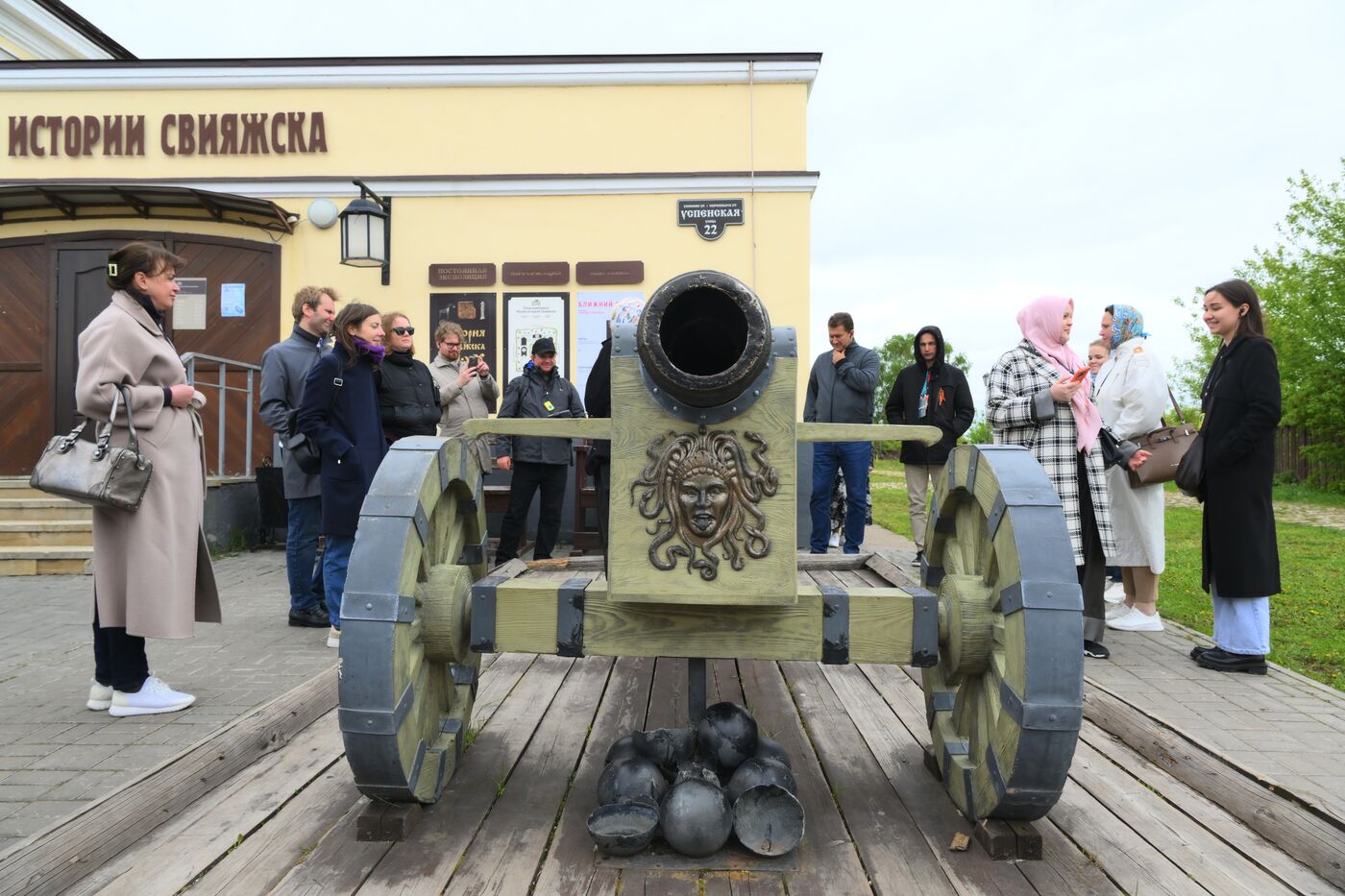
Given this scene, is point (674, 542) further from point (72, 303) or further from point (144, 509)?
point (72, 303)

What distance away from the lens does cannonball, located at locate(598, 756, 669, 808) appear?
225 cm

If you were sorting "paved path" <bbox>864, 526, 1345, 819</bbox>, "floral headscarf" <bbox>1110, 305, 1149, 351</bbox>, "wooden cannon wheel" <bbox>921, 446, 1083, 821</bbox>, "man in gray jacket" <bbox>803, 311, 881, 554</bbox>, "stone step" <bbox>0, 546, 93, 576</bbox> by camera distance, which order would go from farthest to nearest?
"stone step" <bbox>0, 546, 93, 576</bbox>, "man in gray jacket" <bbox>803, 311, 881, 554</bbox>, "floral headscarf" <bbox>1110, 305, 1149, 351</bbox>, "paved path" <bbox>864, 526, 1345, 819</bbox>, "wooden cannon wheel" <bbox>921, 446, 1083, 821</bbox>

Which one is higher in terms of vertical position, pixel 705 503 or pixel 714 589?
pixel 705 503

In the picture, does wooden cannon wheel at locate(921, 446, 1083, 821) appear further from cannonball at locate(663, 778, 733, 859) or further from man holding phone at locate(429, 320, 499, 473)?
man holding phone at locate(429, 320, 499, 473)

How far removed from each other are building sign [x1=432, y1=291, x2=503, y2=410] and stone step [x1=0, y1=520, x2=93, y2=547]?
129 inches

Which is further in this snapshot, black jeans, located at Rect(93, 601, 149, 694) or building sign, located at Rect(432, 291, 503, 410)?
building sign, located at Rect(432, 291, 503, 410)

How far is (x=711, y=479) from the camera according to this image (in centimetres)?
221

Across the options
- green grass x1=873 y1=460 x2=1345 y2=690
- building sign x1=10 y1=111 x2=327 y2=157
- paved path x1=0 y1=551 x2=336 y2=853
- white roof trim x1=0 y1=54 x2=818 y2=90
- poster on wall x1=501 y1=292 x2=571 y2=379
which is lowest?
green grass x1=873 y1=460 x2=1345 y2=690

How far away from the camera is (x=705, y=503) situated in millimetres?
2189

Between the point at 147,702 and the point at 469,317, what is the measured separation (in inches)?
237

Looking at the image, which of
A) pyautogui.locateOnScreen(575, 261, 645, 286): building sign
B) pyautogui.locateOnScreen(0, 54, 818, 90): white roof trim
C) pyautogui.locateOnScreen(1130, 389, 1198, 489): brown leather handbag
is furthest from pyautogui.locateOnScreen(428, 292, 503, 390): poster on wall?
pyautogui.locateOnScreen(1130, 389, 1198, 489): brown leather handbag

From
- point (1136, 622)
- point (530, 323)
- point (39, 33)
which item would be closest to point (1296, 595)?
point (1136, 622)

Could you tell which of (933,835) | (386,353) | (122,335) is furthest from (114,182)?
(933,835)

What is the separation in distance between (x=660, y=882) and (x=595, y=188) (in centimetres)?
805
